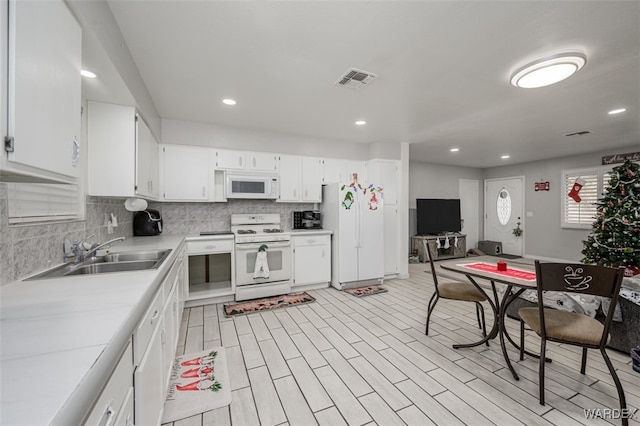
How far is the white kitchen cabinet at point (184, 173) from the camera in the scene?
12.0ft

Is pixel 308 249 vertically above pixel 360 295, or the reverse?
pixel 308 249

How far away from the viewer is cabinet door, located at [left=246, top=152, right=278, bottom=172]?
162 inches

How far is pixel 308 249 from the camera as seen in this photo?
4156 mm

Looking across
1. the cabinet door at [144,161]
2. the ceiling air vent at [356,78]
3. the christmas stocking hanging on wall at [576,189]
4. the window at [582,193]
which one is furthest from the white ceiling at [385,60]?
the christmas stocking hanging on wall at [576,189]

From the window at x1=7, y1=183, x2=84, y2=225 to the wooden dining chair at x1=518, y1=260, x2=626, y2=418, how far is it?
2.94m

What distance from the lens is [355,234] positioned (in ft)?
14.0

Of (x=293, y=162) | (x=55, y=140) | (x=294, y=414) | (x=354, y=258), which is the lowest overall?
(x=294, y=414)

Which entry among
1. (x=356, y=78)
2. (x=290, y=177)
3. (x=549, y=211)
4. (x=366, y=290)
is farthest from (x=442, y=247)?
(x=356, y=78)

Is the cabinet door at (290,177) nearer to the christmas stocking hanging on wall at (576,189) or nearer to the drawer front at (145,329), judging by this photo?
the drawer front at (145,329)

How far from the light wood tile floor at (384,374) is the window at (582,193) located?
474 cm

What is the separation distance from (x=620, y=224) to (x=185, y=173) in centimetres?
647

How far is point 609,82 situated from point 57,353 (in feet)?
14.3

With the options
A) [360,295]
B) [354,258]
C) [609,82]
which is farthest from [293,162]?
[609,82]

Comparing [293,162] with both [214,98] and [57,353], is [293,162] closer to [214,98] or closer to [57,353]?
[214,98]
